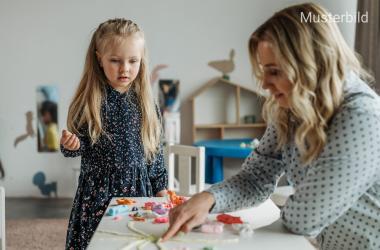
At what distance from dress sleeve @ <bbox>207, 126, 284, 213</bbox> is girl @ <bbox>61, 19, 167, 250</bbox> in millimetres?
669

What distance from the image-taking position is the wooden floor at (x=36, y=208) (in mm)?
3718

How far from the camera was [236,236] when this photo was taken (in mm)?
1096

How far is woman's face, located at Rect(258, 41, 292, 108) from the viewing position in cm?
102

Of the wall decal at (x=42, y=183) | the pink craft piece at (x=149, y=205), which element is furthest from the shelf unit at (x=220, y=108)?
the pink craft piece at (x=149, y=205)

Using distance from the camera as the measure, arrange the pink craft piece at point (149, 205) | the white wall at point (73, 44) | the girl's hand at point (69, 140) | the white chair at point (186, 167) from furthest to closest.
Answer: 1. the white wall at point (73, 44)
2. the white chair at point (186, 167)
3. the girl's hand at point (69, 140)
4. the pink craft piece at point (149, 205)

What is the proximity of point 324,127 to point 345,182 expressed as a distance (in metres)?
0.12

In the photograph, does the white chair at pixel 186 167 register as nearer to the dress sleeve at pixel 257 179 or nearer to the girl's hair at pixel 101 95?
the girl's hair at pixel 101 95

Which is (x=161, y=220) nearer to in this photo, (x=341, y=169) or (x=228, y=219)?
(x=228, y=219)

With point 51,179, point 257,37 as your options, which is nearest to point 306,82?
point 257,37

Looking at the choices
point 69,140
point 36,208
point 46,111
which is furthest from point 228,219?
point 46,111

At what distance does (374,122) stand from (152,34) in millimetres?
3359

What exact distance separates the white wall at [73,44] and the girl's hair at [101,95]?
2316mm

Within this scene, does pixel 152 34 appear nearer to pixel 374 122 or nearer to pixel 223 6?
pixel 223 6

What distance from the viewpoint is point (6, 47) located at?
4164 millimetres
